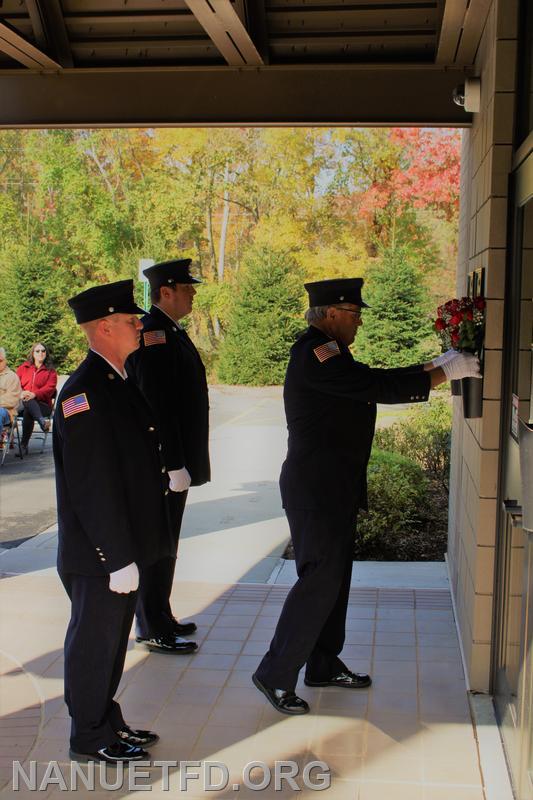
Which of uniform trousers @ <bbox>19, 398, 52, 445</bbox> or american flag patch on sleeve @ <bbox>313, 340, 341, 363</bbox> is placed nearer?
american flag patch on sleeve @ <bbox>313, 340, 341, 363</bbox>

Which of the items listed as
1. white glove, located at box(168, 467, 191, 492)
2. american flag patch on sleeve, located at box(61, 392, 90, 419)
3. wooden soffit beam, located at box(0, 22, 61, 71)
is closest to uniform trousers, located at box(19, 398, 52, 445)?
wooden soffit beam, located at box(0, 22, 61, 71)

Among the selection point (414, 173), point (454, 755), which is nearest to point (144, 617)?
point (454, 755)

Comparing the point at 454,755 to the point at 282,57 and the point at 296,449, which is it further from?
the point at 282,57

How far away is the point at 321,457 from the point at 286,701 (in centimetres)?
95

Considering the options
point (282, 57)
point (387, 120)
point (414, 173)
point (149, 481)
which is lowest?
point (149, 481)

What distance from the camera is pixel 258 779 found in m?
3.04

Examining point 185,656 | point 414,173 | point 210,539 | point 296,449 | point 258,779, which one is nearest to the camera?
point 258,779

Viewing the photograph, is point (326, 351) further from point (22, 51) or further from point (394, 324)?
point (394, 324)

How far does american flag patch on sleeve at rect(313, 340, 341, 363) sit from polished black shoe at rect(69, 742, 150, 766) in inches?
59.6

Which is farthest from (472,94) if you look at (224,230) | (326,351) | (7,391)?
(224,230)

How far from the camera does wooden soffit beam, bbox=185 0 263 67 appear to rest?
146 inches

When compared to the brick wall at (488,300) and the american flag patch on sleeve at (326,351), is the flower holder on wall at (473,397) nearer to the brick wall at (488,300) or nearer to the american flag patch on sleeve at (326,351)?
the brick wall at (488,300)

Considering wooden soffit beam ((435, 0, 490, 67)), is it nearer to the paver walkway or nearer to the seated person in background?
the paver walkway

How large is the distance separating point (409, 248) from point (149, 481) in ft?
51.6
